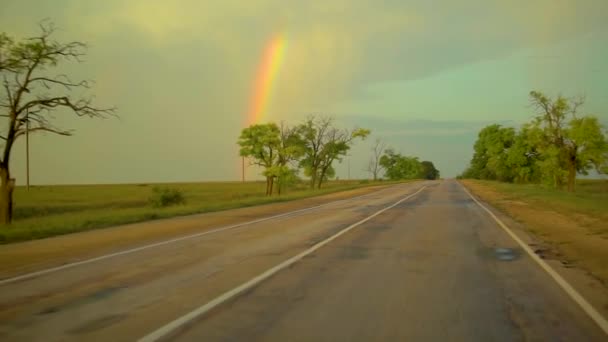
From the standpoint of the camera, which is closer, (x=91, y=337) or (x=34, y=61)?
(x=91, y=337)

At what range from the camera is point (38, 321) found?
5.30 m

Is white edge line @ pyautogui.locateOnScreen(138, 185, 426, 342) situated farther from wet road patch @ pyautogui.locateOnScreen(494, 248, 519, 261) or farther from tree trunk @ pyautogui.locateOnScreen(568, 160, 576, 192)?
tree trunk @ pyautogui.locateOnScreen(568, 160, 576, 192)

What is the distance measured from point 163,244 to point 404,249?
19.1 feet

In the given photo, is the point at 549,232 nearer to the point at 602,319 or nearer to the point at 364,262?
the point at 364,262

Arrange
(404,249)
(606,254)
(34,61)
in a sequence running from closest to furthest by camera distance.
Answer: (606,254), (404,249), (34,61)

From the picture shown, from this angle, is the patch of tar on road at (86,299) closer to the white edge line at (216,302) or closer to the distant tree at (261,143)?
the white edge line at (216,302)

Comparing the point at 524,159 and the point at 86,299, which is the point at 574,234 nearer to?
the point at 86,299

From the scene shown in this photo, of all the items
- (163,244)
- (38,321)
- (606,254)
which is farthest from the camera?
A: (163,244)

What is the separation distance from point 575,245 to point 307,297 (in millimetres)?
8167

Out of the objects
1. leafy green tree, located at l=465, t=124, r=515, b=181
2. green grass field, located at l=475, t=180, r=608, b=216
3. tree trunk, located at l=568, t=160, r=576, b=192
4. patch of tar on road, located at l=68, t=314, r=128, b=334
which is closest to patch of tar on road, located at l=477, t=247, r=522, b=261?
patch of tar on road, located at l=68, t=314, r=128, b=334

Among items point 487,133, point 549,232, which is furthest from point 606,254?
point 487,133

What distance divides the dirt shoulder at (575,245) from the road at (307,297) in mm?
469

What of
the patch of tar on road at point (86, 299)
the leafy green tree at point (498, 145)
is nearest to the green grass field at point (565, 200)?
the patch of tar on road at point (86, 299)

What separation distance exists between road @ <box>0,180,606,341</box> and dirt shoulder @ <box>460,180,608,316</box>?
18.5 inches
